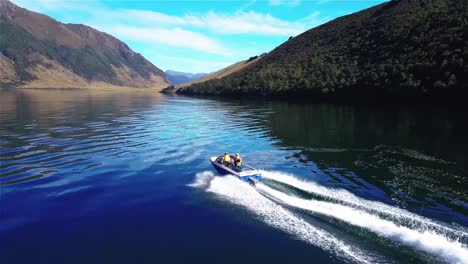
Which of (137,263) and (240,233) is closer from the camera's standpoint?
(137,263)

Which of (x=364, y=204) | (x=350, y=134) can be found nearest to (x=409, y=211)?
(x=364, y=204)

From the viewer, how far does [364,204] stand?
2708 cm

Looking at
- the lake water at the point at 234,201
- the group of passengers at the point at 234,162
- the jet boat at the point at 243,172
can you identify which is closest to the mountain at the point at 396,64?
the lake water at the point at 234,201

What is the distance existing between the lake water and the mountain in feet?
199

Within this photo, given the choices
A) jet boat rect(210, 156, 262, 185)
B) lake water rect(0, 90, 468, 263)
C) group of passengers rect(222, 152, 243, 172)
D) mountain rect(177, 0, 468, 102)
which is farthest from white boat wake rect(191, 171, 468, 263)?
mountain rect(177, 0, 468, 102)

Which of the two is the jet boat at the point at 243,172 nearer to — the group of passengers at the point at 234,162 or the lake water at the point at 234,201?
the group of passengers at the point at 234,162

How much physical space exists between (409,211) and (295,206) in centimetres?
881

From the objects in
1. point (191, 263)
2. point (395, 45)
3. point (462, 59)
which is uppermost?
point (395, 45)

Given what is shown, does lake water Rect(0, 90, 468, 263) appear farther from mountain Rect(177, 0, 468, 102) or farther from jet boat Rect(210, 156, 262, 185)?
mountain Rect(177, 0, 468, 102)

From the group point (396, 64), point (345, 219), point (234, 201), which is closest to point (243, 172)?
point (234, 201)

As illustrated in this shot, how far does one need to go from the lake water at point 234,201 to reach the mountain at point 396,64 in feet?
199

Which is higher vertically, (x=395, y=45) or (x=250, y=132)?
(x=395, y=45)

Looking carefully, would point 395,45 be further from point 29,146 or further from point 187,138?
point 29,146

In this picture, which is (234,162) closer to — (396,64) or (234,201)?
(234,201)
